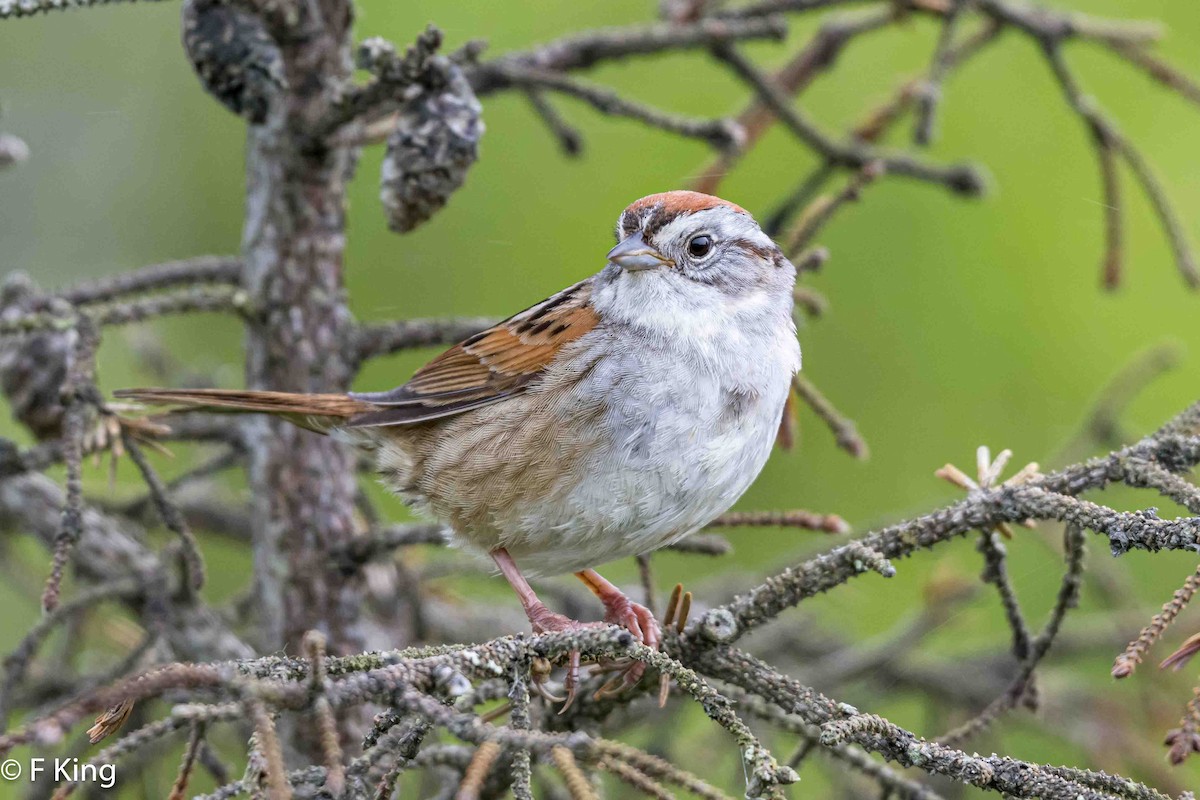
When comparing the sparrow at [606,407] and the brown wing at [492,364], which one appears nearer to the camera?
the sparrow at [606,407]

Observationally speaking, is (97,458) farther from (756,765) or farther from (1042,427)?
(1042,427)

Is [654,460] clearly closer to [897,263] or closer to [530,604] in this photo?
[530,604]

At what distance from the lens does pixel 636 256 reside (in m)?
2.86

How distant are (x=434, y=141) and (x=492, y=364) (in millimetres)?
677

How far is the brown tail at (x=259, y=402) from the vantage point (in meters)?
2.73

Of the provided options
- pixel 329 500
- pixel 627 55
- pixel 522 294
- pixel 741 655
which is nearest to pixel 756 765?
pixel 741 655

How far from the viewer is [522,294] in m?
4.76

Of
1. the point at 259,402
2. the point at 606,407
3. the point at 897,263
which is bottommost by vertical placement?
the point at 606,407

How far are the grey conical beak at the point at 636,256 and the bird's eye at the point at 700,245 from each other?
0.08 m

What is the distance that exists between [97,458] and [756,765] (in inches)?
56.6

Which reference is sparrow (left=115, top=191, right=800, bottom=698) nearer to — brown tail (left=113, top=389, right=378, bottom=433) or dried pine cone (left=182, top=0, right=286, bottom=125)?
brown tail (left=113, top=389, right=378, bottom=433)

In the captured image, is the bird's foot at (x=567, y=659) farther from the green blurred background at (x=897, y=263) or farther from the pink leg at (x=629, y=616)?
the green blurred background at (x=897, y=263)

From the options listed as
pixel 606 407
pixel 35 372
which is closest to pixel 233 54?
pixel 35 372

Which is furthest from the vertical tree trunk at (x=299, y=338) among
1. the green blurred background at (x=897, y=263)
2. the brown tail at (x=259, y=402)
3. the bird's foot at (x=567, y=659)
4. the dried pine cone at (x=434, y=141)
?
the green blurred background at (x=897, y=263)
